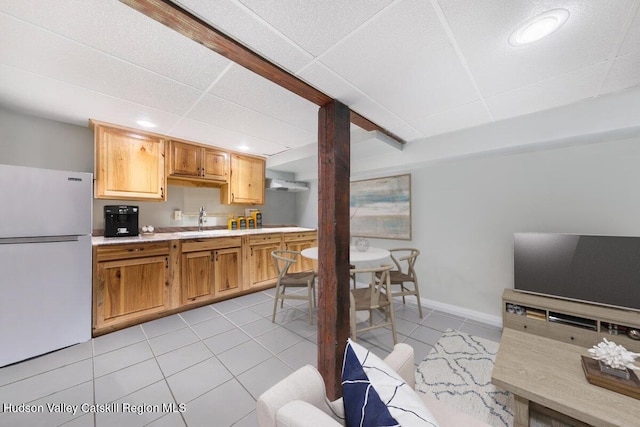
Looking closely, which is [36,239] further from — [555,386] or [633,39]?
[633,39]

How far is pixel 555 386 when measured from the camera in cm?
124

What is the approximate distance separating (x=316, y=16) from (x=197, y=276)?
3084 mm

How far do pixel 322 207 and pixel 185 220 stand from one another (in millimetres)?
2799

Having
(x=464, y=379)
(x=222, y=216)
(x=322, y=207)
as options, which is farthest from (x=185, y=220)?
(x=464, y=379)

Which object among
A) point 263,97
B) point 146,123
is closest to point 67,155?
point 146,123

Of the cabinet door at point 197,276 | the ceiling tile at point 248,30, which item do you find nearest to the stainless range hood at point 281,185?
the cabinet door at point 197,276

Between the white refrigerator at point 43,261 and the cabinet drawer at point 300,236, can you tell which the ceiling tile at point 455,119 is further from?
the white refrigerator at point 43,261

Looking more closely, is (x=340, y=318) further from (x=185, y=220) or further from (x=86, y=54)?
(x=185, y=220)

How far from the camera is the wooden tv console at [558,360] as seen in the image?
1104 millimetres

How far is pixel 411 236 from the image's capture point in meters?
3.44

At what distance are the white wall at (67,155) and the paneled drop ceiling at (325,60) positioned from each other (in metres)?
0.27

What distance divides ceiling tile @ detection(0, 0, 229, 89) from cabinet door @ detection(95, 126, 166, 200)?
1.56 m

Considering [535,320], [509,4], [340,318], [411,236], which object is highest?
[509,4]

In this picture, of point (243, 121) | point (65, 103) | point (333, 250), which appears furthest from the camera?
point (243, 121)
